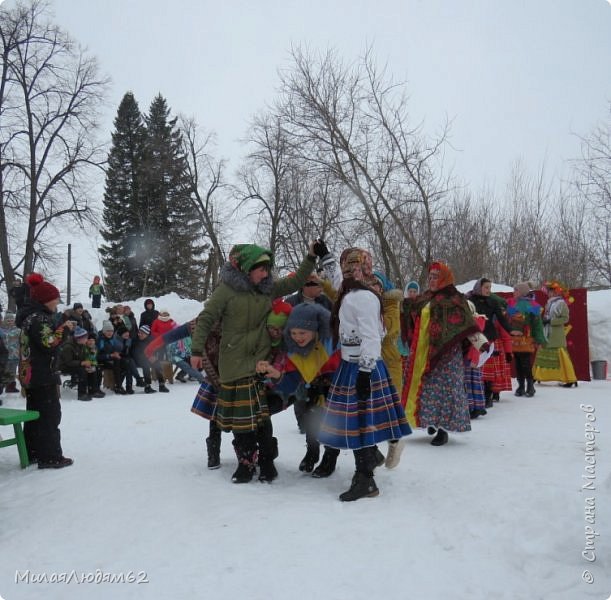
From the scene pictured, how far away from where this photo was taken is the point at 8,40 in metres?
19.7

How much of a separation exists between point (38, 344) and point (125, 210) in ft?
99.9

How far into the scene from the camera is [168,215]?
112ft

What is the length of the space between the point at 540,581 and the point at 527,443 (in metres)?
3.12

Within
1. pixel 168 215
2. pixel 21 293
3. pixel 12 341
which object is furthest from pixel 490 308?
pixel 168 215

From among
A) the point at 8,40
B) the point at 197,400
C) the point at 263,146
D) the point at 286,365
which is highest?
the point at 8,40

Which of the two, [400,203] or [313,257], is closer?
[313,257]

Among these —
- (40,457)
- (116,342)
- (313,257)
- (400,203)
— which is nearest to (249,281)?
(313,257)

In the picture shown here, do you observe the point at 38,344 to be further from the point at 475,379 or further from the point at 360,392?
the point at 475,379

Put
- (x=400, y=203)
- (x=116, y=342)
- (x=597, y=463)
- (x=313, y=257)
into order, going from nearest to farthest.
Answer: (x=313, y=257), (x=597, y=463), (x=116, y=342), (x=400, y=203)

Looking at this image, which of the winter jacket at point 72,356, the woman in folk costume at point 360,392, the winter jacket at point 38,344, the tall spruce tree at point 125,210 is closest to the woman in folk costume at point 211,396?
the woman in folk costume at point 360,392

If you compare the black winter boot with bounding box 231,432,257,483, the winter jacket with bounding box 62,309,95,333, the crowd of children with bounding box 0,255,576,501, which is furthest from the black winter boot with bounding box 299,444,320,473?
the winter jacket with bounding box 62,309,95,333

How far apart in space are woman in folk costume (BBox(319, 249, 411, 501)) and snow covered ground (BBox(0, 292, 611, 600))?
1.05 ft

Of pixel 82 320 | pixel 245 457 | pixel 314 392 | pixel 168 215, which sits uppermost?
pixel 168 215

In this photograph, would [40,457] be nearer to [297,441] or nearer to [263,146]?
[297,441]
